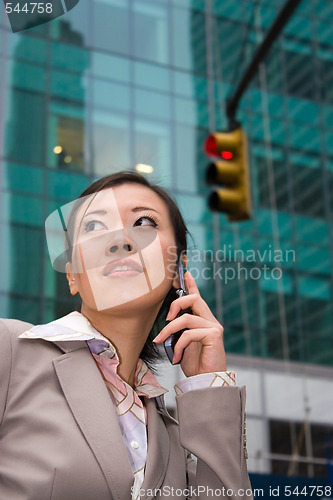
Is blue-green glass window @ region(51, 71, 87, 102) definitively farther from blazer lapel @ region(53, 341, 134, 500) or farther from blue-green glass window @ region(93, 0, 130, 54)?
blazer lapel @ region(53, 341, 134, 500)

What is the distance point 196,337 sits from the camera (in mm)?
1788

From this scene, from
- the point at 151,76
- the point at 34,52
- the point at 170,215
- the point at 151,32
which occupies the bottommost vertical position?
the point at 170,215

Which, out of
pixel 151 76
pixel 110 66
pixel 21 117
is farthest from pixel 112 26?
pixel 21 117

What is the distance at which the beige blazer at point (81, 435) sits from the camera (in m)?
1.45

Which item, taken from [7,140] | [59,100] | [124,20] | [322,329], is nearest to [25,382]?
[7,140]

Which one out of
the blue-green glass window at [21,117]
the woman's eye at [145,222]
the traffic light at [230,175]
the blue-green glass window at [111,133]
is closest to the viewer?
the woman's eye at [145,222]

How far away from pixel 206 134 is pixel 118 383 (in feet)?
39.0

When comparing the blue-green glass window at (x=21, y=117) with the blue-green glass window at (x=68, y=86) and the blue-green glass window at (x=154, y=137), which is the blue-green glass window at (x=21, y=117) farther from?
the blue-green glass window at (x=154, y=137)

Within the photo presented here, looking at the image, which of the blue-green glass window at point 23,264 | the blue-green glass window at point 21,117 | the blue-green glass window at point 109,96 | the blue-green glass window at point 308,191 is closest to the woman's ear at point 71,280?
the blue-green glass window at point 21,117

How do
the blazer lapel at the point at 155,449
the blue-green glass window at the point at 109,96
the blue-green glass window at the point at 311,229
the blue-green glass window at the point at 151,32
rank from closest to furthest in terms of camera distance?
the blazer lapel at the point at 155,449, the blue-green glass window at the point at 109,96, the blue-green glass window at the point at 151,32, the blue-green glass window at the point at 311,229

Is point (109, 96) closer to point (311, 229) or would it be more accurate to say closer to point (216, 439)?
point (311, 229)

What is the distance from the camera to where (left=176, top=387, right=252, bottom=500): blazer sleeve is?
162 cm

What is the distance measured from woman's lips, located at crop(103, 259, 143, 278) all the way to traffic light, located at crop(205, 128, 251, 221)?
4146mm

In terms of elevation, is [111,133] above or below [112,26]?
below
